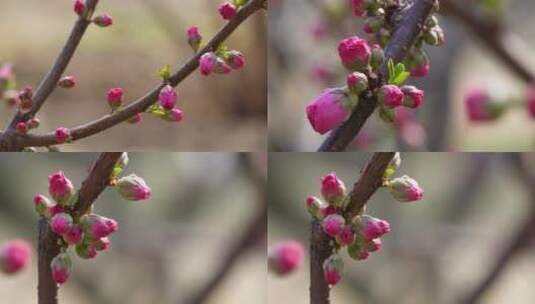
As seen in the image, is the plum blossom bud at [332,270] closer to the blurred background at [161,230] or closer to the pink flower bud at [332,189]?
the pink flower bud at [332,189]

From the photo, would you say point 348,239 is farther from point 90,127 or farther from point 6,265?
point 6,265

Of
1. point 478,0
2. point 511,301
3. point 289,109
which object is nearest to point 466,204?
point 511,301

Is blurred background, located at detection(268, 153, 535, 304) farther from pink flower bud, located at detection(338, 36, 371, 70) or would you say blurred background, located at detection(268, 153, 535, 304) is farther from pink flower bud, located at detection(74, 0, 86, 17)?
pink flower bud, located at detection(338, 36, 371, 70)

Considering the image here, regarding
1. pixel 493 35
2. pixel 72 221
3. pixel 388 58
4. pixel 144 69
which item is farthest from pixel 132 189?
pixel 144 69

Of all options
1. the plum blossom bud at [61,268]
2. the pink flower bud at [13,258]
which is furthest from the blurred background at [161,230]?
the plum blossom bud at [61,268]

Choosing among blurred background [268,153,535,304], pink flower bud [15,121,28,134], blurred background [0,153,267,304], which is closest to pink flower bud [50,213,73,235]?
pink flower bud [15,121,28,134]
